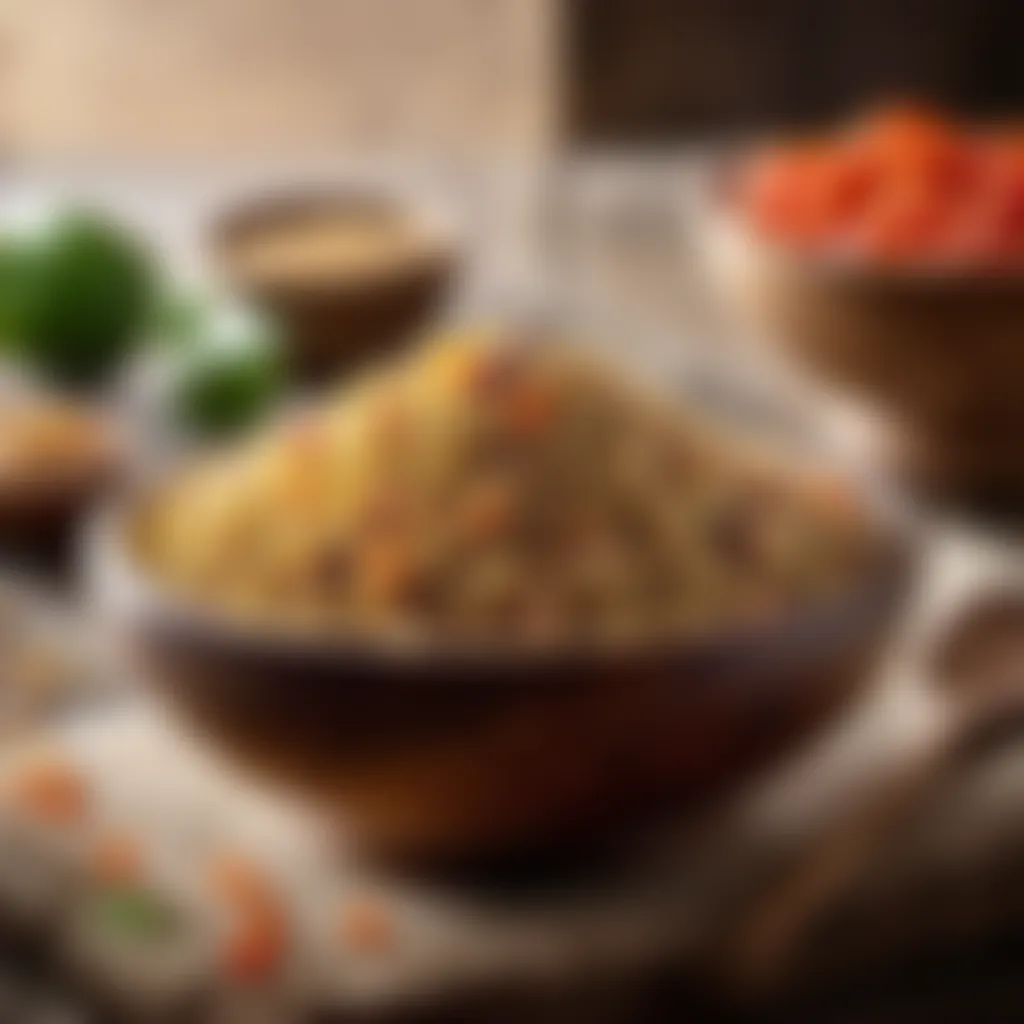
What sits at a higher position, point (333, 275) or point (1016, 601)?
point (333, 275)

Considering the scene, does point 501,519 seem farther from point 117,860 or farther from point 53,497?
point 53,497

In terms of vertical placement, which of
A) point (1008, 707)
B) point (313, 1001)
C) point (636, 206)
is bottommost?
point (313, 1001)

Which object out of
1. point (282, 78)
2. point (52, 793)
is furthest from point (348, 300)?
point (282, 78)

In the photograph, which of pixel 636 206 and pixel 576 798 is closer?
pixel 576 798

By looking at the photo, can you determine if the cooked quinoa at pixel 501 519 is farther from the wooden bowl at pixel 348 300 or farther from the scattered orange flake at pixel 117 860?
the wooden bowl at pixel 348 300

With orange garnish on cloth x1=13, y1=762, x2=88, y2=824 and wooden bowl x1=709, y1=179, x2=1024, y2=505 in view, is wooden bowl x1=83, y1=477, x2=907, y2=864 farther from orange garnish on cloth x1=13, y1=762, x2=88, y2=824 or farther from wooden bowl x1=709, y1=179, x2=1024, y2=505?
wooden bowl x1=709, y1=179, x2=1024, y2=505

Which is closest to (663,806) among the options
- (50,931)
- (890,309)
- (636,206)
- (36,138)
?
(50,931)

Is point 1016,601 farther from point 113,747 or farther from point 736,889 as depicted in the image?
point 113,747
